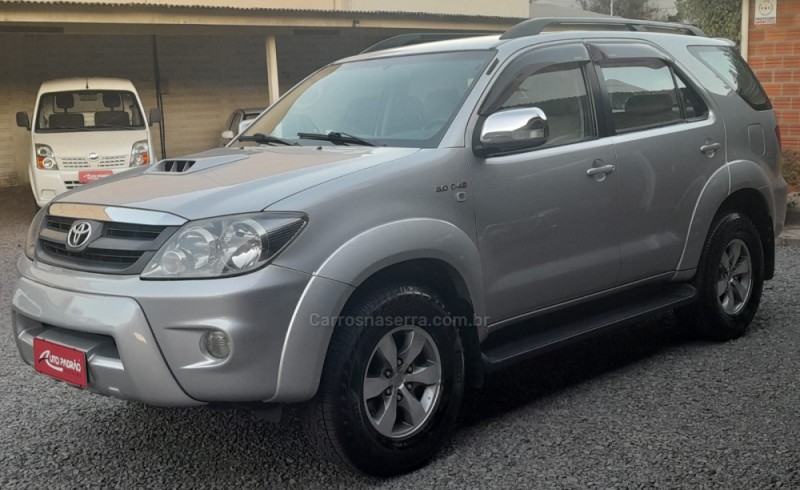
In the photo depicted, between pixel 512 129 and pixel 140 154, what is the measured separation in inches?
382

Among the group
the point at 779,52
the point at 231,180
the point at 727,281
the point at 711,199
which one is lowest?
the point at 727,281

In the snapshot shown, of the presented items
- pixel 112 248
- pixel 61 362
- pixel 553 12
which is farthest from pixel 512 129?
pixel 553 12

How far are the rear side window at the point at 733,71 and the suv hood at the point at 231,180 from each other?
251 centimetres

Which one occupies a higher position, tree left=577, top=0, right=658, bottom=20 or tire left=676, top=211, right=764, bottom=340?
tree left=577, top=0, right=658, bottom=20

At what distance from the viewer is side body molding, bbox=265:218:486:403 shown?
3.23 metres

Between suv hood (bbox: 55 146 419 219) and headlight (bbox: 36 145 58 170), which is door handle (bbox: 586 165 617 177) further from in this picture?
headlight (bbox: 36 145 58 170)

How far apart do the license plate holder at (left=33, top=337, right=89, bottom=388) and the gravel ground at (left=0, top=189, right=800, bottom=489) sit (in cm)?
51

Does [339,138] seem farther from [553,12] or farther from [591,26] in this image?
[553,12]

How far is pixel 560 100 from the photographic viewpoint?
443cm

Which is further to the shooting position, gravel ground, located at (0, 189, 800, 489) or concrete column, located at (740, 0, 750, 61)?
concrete column, located at (740, 0, 750, 61)

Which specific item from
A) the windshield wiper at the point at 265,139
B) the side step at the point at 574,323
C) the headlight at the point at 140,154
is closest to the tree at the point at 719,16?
the headlight at the point at 140,154

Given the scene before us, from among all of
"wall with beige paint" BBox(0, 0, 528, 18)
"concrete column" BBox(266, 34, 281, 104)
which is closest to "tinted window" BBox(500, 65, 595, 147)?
"concrete column" BBox(266, 34, 281, 104)

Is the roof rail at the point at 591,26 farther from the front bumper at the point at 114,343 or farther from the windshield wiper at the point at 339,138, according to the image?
the front bumper at the point at 114,343

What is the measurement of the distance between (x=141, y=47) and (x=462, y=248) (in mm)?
17671
